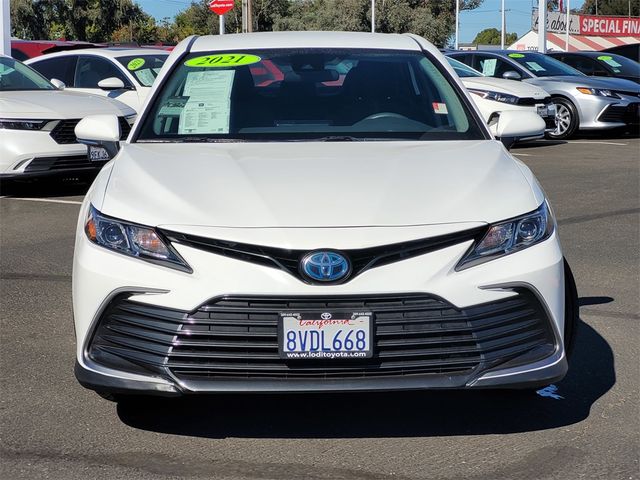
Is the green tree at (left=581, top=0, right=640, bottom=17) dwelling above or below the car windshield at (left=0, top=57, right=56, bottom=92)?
below

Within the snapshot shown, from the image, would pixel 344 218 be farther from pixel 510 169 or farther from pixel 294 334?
pixel 510 169

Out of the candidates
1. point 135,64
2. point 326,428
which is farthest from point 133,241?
point 135,64

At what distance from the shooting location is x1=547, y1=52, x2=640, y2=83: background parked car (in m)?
19.5

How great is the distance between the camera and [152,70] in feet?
45.2

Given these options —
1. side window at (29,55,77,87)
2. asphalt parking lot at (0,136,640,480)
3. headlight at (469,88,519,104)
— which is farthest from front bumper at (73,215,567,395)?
headlight at (469,88,519,104)

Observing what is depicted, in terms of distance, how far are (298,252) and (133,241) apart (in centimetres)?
60

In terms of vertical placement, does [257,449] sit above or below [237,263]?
below

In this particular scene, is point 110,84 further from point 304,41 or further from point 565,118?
point 565,118

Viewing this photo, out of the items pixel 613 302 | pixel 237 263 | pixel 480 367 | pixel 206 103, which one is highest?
pixel 206 103

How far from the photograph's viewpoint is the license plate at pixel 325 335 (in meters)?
3.59

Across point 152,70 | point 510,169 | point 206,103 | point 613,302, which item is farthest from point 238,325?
point 152,70

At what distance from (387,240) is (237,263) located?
51 cm

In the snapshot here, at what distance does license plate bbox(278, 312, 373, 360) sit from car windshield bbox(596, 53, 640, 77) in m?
16.9

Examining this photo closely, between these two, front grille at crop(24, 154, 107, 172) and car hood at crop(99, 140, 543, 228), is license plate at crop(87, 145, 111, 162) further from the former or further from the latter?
car hood at crop(99, 140, 543, 228)
